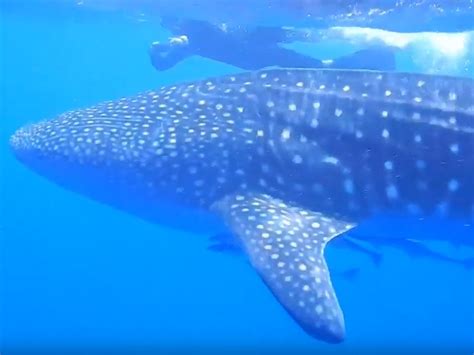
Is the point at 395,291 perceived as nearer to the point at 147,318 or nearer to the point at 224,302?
the point at 224,302

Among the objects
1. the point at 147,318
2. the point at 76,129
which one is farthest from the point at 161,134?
the point at 147,318

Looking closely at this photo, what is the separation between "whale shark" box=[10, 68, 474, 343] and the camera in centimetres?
594

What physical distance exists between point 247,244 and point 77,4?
635 inches

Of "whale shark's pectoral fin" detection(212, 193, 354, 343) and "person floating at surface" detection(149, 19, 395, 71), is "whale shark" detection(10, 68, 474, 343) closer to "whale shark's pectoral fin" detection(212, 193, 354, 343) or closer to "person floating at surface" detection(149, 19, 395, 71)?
"whale shark's pectoral fin" detection(212, 193, 354, 343)

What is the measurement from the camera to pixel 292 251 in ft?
17.2

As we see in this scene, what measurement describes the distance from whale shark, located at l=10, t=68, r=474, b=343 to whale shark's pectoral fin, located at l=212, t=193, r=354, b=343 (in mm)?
20

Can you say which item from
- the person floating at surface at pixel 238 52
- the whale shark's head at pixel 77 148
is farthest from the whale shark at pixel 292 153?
the person floating at surface at pixel 238 52

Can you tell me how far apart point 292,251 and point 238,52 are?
8643mm

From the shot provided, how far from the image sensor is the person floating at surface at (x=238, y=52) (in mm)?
13164

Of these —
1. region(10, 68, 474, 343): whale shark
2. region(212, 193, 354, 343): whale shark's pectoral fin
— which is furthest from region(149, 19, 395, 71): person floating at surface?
region(212, 193, 354, 343): whale shark's pectoral fin

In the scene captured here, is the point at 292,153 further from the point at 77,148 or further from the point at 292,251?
the point at 77,148

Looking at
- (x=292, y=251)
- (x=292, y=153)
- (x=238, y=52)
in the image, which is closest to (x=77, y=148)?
(x=292, y=153)

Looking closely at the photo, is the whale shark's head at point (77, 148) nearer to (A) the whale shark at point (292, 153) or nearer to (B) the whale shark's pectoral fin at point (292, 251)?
(A) the whale shark at point (292, 153)

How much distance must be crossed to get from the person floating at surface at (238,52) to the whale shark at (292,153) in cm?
675
